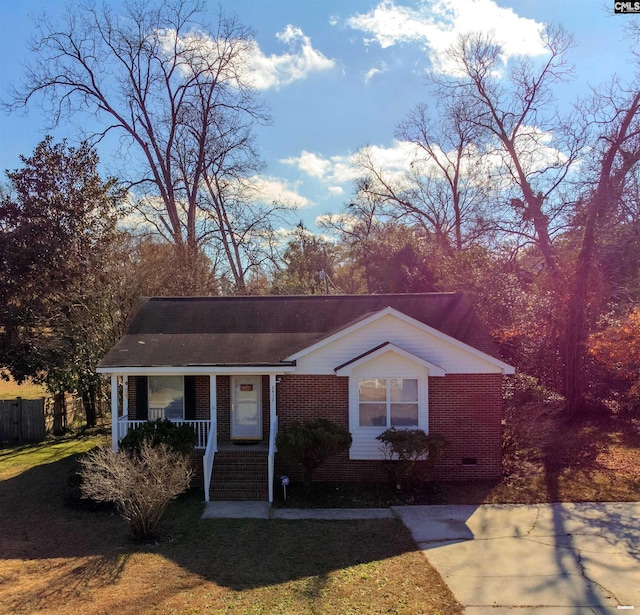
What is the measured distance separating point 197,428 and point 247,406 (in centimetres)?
145

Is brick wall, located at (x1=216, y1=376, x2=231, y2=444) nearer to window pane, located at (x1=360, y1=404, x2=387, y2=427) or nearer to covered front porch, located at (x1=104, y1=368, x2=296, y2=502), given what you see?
covered front porch, located at (x1=104, y1=368, x2=296, y2=502)

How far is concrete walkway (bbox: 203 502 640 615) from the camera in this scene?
655 centimetres

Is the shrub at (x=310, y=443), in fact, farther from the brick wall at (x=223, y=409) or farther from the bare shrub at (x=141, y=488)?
the bare shrub at (x=141, y=488)

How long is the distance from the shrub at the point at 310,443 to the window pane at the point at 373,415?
0.99 meters

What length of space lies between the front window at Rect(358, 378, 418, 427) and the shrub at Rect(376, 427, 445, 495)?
1.80 feet

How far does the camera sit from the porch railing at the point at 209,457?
37.7ft

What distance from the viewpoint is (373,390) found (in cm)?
1274

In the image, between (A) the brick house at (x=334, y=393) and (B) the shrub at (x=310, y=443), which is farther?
(A) the brick house at (x=334, y=393)

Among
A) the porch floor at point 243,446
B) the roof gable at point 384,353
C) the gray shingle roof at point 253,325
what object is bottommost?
the porch floor at point 243,446

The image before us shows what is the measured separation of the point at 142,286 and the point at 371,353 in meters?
12.9

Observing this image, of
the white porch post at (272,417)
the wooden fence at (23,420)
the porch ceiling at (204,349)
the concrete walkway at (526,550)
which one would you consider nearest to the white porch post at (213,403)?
the porch ceiling at (204,349)

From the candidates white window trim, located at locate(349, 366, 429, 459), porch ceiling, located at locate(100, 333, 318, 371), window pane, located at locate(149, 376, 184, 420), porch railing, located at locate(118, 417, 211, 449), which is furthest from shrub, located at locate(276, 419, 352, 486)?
window pane, located at locate(149, 376, 184, 420)

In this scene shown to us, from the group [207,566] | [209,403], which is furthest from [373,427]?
[207,566]

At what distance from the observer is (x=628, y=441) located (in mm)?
15875
